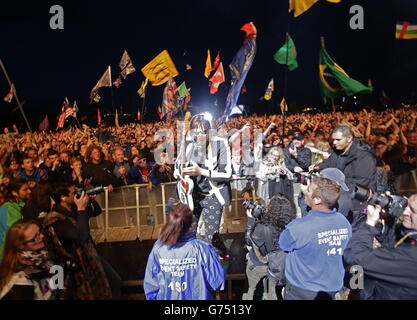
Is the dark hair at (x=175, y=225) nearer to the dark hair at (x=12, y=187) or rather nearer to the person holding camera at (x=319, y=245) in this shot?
the person holding camera at (x=319, y=245)

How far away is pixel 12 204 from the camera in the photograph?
289 centimetres

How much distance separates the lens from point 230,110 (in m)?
5.04

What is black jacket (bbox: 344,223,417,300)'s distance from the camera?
5.61ft

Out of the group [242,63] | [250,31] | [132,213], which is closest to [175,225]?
[132,213]

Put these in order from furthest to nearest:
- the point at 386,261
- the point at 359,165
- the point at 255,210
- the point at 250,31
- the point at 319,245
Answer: the point at 250,31 < the point at 359,165 < the point at 255,210 < the point at 319,245 < the point at 386,261

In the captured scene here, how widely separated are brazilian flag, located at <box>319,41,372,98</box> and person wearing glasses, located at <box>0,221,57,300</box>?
581cm

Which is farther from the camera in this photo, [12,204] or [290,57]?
[290,57]

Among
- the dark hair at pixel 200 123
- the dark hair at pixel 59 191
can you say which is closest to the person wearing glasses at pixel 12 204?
the dark hair at pixel 59 191

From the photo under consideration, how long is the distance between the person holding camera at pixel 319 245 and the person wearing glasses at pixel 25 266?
2.42 metres

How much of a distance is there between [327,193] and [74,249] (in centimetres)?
273

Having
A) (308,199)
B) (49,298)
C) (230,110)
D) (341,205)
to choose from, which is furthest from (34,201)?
(341,205)

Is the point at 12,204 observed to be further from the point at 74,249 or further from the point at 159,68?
the point at 159,68

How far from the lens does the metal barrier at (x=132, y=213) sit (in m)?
5.11

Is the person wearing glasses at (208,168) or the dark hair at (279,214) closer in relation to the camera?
the dark hair at (279,214)
